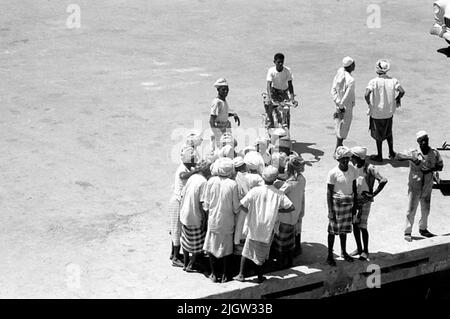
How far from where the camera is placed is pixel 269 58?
1923cm

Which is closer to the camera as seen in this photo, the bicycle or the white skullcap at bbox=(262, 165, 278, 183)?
the white skullcap at bbox=(262, 165, 278, 183)

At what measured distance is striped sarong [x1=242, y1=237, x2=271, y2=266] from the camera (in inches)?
401

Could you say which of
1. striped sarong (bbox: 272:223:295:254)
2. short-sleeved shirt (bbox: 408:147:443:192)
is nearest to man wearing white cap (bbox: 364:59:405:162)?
short-sleeved shirt (bbox: 408:147:443:192)

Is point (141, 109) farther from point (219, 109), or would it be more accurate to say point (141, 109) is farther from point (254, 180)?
point (254, 180)

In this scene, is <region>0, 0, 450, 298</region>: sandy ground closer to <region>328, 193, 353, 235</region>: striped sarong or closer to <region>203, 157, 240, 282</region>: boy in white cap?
<region>203, 157, 240, 282</region>: boy in white cap

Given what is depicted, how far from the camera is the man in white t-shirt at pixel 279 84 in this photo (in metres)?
14.2

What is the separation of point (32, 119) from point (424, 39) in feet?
32.5

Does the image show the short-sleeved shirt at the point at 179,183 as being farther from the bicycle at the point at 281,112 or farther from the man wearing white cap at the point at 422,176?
the bicycle at the point at 281,112

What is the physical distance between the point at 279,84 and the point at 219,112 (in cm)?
157

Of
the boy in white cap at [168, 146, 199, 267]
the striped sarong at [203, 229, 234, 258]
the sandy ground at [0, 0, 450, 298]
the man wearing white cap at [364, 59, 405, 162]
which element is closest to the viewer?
the striped sarong at [203, 229, 234, 258]

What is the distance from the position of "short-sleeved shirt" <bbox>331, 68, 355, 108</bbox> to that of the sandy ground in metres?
0.95

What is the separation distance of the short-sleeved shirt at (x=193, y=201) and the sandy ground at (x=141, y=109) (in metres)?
0.65

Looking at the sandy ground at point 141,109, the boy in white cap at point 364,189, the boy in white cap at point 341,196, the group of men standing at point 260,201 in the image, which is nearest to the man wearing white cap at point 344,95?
the sandy ground at point 141,109
